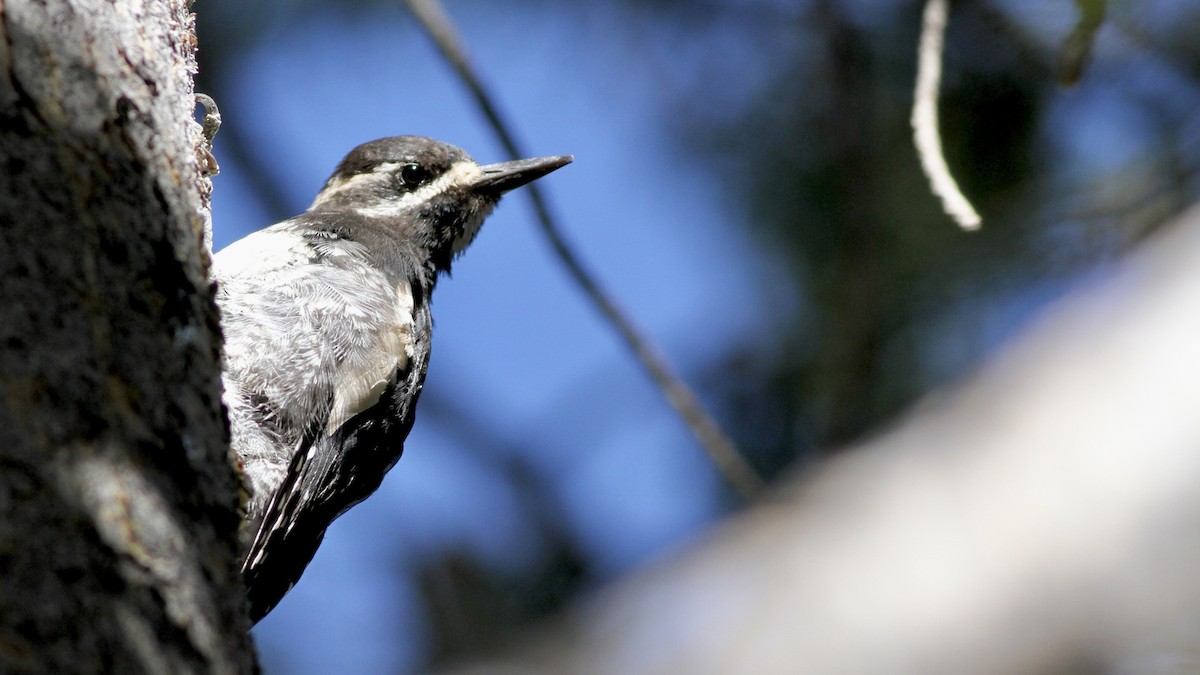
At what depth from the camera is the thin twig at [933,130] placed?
243 cm

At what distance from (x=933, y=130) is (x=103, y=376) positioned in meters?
Answer: 1.92

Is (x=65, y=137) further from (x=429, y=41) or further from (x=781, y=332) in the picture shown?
(x=781, y=332)

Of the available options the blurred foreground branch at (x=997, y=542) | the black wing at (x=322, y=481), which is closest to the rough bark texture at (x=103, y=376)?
the blurred foreground branch at (x=997, y=542)

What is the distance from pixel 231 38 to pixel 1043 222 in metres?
4.77

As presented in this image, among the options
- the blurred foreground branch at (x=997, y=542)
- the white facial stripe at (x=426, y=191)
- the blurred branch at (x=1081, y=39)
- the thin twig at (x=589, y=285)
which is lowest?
the blurred foreground branch at (x=997, y=542)

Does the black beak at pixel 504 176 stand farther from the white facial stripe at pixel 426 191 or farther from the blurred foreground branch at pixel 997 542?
the blurred foreground branch at pixel 997 542

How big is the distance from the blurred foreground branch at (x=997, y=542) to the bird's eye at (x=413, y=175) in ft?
6.38

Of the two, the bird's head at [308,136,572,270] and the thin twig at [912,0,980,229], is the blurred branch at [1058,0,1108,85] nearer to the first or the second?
the thin twig at [912,0,980,229]

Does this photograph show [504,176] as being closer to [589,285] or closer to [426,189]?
[426,189]

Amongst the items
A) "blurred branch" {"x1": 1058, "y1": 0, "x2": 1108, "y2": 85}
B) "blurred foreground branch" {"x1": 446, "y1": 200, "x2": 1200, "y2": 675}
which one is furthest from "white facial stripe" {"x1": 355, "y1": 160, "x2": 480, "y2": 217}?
"blurred branch" {"x1": 1058, "y1": 0, "x2": 1108, "y2": 85}

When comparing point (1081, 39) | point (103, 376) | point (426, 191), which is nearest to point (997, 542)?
point (1081, 39)

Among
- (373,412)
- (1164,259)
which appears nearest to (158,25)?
(373,412)

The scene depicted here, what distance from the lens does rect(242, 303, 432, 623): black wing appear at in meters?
3.14

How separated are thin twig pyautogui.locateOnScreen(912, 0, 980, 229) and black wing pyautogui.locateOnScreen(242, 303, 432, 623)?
1.59 meters
